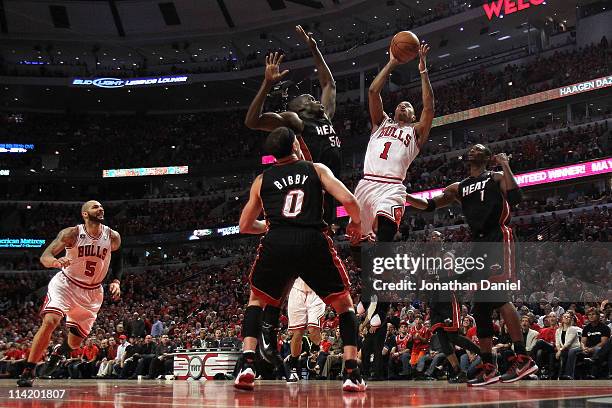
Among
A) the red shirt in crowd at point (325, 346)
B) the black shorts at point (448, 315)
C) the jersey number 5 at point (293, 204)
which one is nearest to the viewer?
the jersey number 5 at point (293, 204)

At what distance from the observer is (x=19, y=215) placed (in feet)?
162

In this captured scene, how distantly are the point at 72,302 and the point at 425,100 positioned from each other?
192 inches

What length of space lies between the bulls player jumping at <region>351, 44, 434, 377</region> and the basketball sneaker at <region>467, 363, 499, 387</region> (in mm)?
1133

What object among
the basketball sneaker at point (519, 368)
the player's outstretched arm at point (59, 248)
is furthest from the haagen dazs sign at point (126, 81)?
the basketball sneaker at point (519, 368)

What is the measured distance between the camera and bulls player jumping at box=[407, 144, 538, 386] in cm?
770

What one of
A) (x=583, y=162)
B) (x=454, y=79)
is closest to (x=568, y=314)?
(x=583, y=162)

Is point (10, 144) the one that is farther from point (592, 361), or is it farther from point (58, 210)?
point (592, 361)

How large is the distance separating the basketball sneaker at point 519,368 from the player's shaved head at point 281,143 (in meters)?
3.45

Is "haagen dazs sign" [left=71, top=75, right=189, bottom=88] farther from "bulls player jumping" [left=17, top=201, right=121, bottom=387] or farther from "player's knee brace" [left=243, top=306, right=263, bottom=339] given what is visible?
"player's knee brace" [left=243, top=306, right=263, bottom=339]

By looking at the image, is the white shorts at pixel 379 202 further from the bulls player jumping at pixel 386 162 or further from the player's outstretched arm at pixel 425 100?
the player's outstretched arm at pixel 425 100

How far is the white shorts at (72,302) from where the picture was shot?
880 centimetres

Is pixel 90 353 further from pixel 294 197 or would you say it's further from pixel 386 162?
pixel 294 197

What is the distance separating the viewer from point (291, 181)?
245 inches

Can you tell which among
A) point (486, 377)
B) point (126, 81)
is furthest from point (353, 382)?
point (126, 81)
